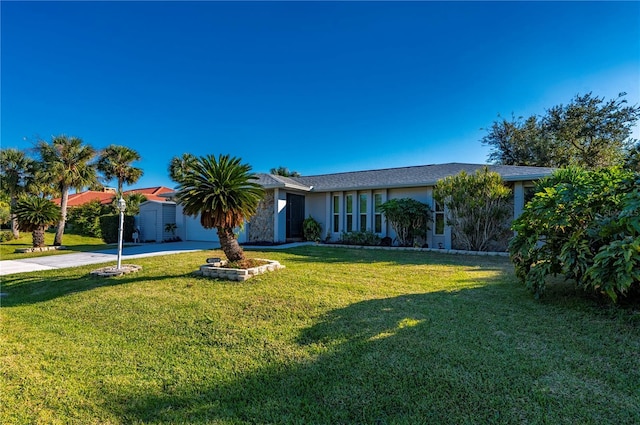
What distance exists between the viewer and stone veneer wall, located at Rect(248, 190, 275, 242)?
50.1ft

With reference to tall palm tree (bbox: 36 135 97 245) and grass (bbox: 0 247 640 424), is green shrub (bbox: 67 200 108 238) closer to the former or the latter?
tall palm tree (bbox: 36 135 97 245)

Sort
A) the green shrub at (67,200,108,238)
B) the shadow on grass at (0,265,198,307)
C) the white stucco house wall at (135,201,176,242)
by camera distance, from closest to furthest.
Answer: the shadow on grass at (0,265,198,307)
the white stucco house wall at (135,201,176,242)
the green shrub at (67,200,108,238)

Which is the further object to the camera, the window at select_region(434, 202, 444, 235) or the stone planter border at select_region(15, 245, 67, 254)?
the stone planter border at select_region(15, 245, 67, 254)

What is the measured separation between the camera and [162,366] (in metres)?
3.20

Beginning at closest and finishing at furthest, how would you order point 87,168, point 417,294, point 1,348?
point 1,348 < point 417,294 < point 87,168

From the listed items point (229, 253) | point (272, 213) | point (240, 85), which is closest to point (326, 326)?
point (229, 253)

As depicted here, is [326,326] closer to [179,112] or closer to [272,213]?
[272,213]

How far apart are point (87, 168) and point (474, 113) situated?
2151cm

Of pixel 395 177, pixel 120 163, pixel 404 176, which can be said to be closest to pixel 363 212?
pixel 395 177

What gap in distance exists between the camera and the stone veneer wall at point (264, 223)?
15.3 m

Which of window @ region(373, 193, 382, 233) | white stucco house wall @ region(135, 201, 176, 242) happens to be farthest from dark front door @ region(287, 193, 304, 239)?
white stucco house wall @ region(135, 201, 176, 242)

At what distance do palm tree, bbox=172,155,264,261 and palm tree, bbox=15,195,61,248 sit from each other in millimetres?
12239

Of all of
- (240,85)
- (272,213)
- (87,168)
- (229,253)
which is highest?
(240,85)

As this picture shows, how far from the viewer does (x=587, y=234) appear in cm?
438
